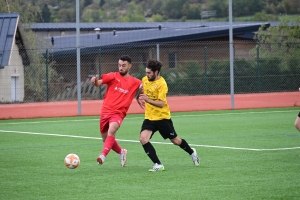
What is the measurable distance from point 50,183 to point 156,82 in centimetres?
255

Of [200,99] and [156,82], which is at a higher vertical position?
[156,82]

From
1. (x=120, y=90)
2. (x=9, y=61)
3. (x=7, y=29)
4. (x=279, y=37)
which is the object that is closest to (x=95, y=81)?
(x=120, y=90)

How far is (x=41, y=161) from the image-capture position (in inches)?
448

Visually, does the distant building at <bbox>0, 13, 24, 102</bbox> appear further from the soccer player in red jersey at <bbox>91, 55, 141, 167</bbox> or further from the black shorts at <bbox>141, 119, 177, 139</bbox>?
the black shorts at <bbox>141, 119, 177, 139</bbox>

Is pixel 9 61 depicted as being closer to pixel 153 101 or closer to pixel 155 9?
pixel 153 101

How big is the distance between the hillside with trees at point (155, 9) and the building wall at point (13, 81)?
1800 inches

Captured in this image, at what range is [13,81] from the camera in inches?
1196

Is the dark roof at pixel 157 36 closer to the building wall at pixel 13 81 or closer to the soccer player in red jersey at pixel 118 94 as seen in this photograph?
the building wall at pixel 13 81

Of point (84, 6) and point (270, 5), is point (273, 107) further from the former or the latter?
point (84, 6)

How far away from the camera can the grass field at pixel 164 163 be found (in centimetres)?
810

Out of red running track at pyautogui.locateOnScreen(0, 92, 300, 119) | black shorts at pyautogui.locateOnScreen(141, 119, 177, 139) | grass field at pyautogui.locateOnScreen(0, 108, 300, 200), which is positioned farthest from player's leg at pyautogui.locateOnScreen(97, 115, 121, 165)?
red running track at pyautogui.locateOnScreen(0, 92, 300, 119)

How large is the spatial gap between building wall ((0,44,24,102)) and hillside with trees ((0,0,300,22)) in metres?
45.7

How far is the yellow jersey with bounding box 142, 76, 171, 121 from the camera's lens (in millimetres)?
10312

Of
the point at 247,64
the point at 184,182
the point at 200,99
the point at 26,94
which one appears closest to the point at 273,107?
the point at 200,99
